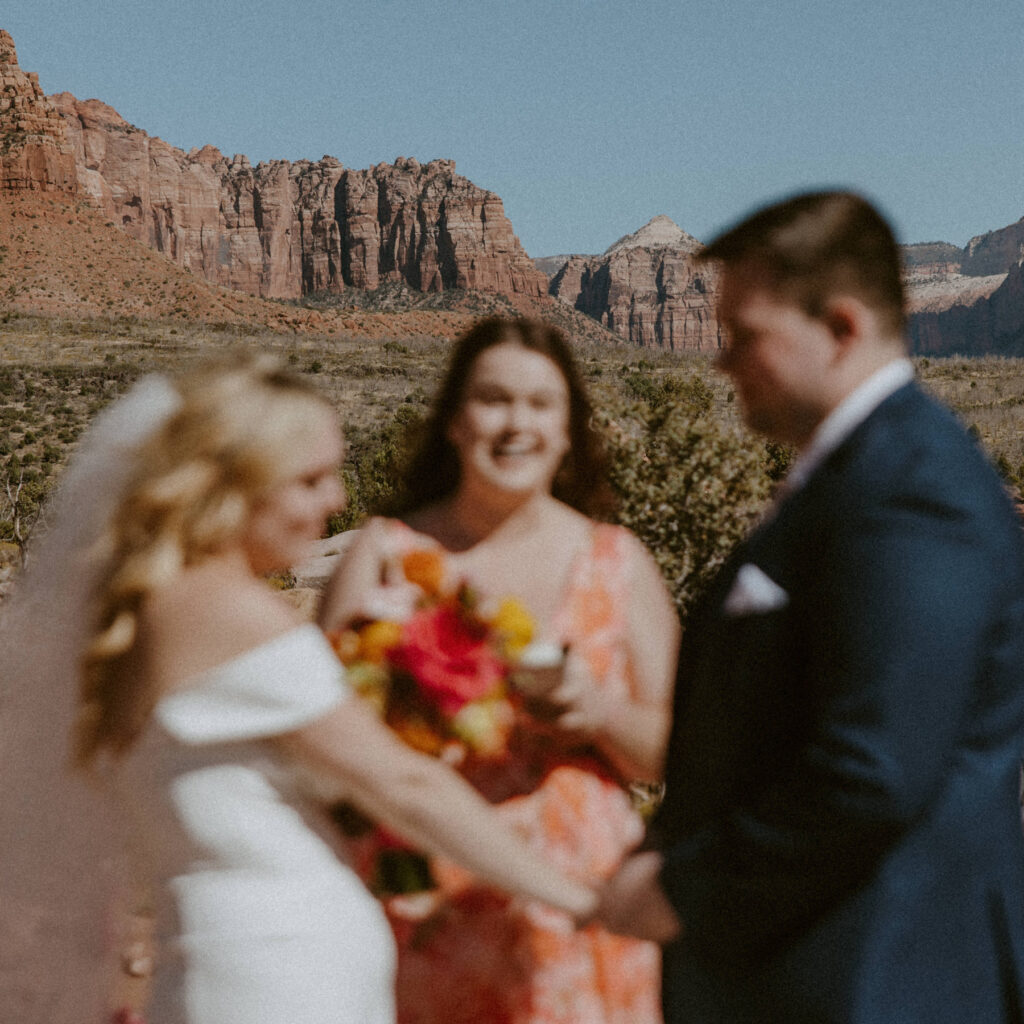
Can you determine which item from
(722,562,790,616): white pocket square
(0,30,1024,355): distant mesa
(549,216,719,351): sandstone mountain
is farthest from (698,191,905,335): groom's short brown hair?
(549,216,719,351): sandstone mountain

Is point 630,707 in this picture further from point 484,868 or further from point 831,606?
point 831,606

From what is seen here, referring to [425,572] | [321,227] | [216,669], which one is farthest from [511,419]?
[321,227]

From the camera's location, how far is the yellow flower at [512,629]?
2.03 metres

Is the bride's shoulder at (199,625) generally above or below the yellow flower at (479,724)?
above

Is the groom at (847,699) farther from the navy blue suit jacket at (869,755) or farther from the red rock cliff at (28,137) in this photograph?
the red rock cliff at (28,137)

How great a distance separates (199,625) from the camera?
162 cm

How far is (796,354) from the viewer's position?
1625 millimetres

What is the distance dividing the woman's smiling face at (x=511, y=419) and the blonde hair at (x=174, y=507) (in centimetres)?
71

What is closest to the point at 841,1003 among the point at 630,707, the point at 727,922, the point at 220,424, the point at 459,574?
the point at 727,922

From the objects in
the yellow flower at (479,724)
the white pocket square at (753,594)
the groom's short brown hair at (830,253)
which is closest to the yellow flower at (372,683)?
the yellow flower at (479,724)

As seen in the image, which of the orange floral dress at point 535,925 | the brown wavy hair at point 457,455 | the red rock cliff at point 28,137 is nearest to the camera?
the orange floral dress at point 535,925

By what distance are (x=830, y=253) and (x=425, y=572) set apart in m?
1.11

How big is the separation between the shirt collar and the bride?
2.94 feet

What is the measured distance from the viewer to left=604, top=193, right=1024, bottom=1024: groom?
4.58 feet
